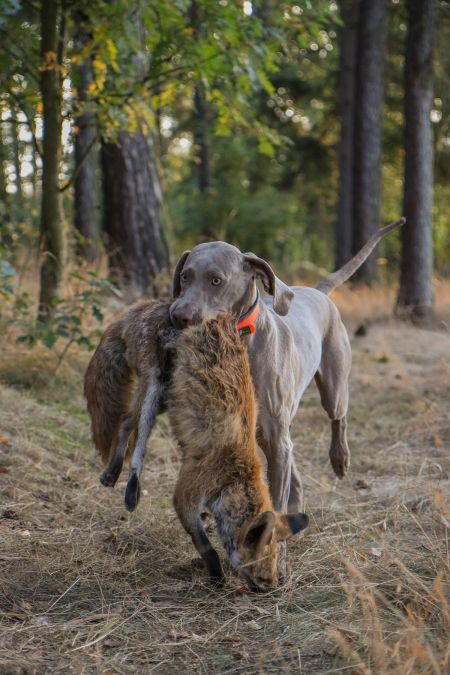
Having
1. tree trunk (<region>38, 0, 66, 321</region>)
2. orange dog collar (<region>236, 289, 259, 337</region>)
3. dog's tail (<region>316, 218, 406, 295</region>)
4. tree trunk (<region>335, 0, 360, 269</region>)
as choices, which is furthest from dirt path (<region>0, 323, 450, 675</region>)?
tree trunk (<region>335, 0, 360, 269</region>)

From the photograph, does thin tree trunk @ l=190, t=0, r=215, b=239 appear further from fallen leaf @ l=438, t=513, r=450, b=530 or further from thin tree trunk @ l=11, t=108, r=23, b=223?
fallen leaf @ l=438, t=513, r=450, b=530

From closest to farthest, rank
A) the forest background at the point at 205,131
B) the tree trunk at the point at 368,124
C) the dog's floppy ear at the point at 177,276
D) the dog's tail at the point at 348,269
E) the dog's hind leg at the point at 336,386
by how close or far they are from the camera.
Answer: the dog's floppy ear at the point at 177,276
the dog's hind leg at the point at 336,386
the dog's tail at the point at 348,269
the forest background at the point at 205,131
the tree trunk at the point at 368,124

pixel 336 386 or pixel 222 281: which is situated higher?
pixel 222 281

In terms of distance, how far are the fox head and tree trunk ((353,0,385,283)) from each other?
524 inches

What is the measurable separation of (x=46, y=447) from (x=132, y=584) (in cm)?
215

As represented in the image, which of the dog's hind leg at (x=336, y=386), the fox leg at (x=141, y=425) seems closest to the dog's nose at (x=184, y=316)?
the fox leg at (x=141, y=425)

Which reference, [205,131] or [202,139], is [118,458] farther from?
[202,139]

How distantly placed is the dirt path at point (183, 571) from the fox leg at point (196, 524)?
146 millimetres

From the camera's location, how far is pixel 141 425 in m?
3.99

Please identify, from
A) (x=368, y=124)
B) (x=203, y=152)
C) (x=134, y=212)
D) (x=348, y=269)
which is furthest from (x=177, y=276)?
(x=203, y=152)

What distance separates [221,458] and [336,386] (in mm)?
2130

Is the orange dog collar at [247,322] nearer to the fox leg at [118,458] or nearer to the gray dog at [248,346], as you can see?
the gray dog at [248,346]

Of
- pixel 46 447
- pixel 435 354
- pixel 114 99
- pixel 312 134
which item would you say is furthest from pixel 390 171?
pixel 46 447

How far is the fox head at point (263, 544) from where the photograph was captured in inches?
143
